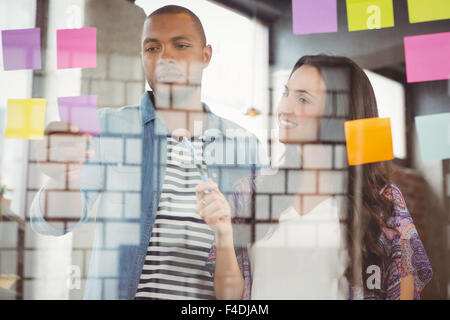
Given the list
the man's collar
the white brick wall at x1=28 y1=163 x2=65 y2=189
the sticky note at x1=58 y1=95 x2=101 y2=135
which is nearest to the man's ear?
the man's collar

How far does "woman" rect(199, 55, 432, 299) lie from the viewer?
168 cm

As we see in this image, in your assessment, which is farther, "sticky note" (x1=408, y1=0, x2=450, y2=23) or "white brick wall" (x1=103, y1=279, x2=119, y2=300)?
"sticky note" (x1=408, y1=0, x2=450, y2=23)

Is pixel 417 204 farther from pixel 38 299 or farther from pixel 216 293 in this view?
pixel 38 299

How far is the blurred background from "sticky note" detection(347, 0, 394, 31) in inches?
1.0

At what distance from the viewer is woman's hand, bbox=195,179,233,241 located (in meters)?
1.66

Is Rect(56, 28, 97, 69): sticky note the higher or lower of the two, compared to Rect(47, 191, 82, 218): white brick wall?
higher

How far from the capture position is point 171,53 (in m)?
1.69

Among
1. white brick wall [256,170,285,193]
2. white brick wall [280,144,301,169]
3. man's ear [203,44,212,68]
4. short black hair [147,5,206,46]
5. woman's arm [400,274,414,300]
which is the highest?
A: short black hair [147,5,206,46]

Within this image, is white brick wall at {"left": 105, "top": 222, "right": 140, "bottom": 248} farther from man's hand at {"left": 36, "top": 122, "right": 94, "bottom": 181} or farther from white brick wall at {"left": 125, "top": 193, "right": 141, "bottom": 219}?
man's hand at {"left": 36, "top": 122, "right": 94, "bottom": 181}

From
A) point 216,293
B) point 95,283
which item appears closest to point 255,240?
point 216,293

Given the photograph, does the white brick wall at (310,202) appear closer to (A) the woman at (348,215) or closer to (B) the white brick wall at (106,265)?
(A) the woman at (348,215)

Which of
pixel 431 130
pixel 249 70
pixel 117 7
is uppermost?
pixel 117 7

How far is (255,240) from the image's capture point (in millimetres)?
1681
